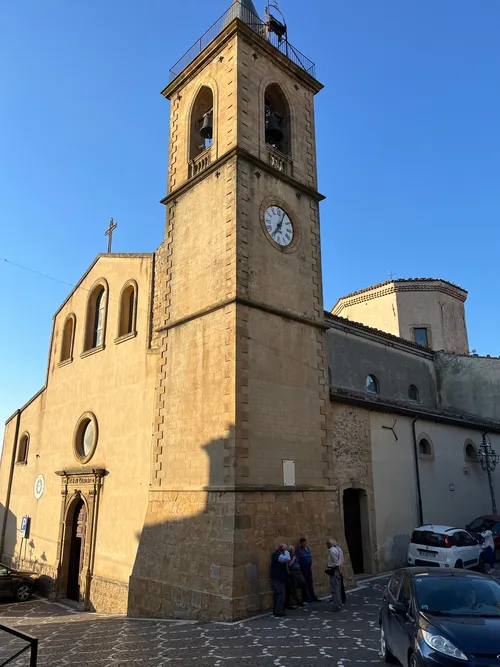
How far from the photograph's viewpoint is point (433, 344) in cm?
2739

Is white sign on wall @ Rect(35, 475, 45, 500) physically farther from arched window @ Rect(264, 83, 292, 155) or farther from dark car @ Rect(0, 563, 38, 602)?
arched window @ Rect(264, 83, 292, 155)

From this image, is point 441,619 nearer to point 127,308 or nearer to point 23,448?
point 127,308

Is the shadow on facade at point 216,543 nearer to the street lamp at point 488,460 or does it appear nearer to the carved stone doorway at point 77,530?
the carved stone doorway at point 77,530

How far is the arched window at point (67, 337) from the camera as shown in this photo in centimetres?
2138

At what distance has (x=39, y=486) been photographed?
20.6 meters

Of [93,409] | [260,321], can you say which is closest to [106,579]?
[93,409]

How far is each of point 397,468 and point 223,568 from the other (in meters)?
8.04

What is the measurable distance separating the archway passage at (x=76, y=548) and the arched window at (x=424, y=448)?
11.6 meters

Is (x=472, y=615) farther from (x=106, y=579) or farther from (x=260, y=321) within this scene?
(x=106, y=579)

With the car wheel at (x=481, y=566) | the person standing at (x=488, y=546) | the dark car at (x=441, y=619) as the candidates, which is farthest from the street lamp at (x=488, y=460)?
the dark car at (x=441, y=619)

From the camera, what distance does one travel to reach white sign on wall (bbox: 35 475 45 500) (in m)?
20.3

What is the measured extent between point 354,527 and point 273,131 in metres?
12.1

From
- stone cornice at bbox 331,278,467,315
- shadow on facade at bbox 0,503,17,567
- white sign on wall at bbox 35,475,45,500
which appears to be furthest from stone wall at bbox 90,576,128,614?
stone cornice at bbox 331,278,467,315

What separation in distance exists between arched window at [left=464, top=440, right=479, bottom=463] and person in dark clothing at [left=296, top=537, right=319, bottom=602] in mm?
11539
